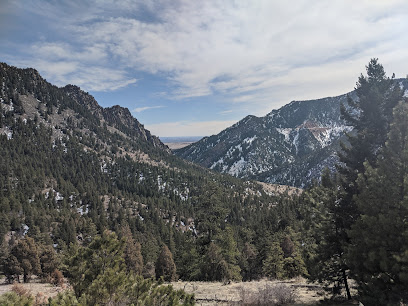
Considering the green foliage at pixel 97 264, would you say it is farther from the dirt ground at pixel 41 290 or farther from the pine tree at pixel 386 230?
the pine tree at pixel 386 230

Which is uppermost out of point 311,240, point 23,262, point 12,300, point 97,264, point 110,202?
point 12,300

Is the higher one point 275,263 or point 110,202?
point 110,202

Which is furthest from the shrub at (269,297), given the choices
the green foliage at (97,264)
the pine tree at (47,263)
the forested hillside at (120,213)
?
the pine tree at (47,263)

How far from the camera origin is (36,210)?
289 feet

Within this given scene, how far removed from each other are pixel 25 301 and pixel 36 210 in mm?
101446

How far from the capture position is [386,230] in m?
9.05

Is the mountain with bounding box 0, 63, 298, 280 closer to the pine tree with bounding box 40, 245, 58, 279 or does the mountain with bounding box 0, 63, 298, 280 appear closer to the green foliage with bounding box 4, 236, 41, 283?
the green foliage with bounding box 4, 236, 41, 283

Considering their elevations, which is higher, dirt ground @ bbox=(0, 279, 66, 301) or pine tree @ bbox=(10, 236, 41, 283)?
dirt ground @ bbox=(0, 279, 66, 301)

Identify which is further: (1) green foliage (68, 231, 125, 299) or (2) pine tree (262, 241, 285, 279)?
(2) pine tree (262, 241, 285, 279)

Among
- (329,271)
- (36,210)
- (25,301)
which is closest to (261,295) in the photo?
(329,271)

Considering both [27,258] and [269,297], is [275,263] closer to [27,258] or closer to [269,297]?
[269,297]

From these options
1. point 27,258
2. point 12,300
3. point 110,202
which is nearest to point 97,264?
point 12,300

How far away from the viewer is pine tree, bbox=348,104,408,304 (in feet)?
29.0

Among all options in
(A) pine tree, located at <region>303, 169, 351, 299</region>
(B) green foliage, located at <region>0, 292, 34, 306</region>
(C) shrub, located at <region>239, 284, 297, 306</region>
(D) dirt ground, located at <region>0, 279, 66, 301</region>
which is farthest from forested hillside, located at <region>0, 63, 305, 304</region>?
(A) pine tree, located at <region>303, 169, 351, 299</region>
